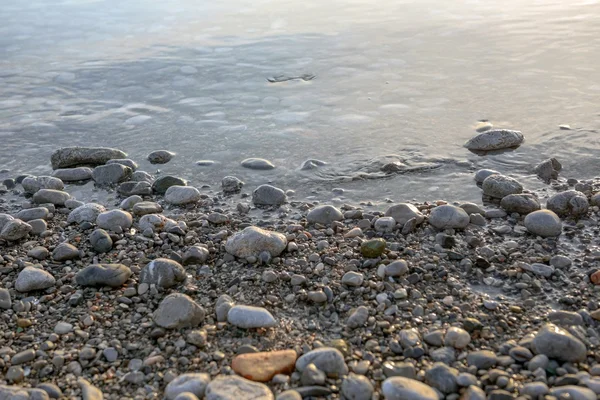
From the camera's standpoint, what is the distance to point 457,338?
6.47ft

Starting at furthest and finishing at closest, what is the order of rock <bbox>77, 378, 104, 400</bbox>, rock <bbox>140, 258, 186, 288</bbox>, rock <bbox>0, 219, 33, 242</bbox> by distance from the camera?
rock <bbox>0, 219, 33, 242</bbox>, rock <bbox>140, 258, 186, 288</bbox>, rock <bbox>77, 378, 104, 400</bbox>

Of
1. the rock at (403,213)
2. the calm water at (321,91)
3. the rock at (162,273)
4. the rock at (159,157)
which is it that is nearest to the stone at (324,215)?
the rock at (403,213)

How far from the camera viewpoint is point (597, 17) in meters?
7.41

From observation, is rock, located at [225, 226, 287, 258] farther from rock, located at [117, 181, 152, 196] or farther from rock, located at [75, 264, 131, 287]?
rock, located at [117, 181, 152, 196]

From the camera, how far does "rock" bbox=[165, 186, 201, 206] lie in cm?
326

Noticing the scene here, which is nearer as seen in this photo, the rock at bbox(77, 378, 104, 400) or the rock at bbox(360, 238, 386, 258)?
the rock at bbox(77, 378, 104, 400)

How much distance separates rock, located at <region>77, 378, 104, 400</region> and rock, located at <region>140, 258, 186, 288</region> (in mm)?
596

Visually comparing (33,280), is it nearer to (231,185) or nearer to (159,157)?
(231,185)

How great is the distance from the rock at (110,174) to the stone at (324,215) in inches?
50.9

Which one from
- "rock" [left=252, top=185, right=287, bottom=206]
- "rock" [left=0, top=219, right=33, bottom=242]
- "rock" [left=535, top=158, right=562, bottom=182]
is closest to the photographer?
"rock" [left=0, top=219, right=33, bottom=242]

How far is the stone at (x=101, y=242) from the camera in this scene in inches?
108

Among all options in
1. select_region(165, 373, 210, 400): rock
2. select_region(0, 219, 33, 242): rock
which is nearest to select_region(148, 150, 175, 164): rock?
select_region(0, 219, 33, 242): rock

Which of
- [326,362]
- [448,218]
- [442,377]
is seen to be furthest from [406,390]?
[448,218]

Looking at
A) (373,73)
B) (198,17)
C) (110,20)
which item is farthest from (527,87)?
(110,20)
